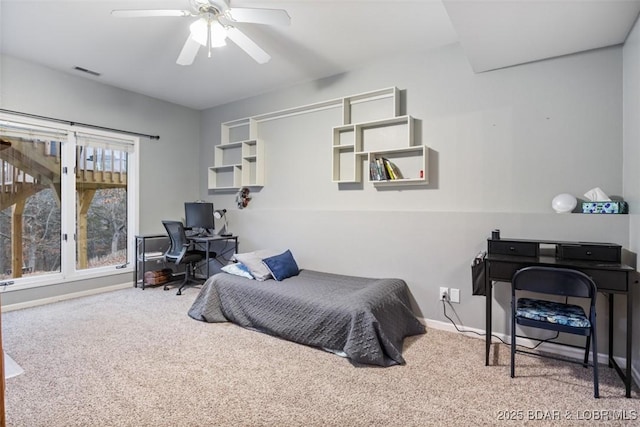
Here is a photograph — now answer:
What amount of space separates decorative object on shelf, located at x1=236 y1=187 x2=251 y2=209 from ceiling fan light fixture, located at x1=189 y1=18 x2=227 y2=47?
2.09 m

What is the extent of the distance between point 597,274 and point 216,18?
3.06m

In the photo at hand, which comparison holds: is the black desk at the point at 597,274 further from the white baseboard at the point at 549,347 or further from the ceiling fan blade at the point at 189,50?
the ceiling fan blade at the point at 189,50

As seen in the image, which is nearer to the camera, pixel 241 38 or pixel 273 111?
pixel 241 38

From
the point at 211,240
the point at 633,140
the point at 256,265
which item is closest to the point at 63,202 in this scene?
the point at 211,240

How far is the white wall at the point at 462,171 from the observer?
2482 mm

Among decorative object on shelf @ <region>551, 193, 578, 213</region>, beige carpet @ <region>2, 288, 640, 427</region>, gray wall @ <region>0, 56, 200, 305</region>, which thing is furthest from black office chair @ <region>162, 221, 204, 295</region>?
decorative object on shelf @ <region>551, 193, 578, 213</region>

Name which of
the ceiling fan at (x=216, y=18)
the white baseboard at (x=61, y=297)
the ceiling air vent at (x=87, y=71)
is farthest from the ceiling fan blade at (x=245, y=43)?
the white baseboard at (x=61, y=297)

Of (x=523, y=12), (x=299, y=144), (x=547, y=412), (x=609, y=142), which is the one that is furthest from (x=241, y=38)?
(x=547, y=412)

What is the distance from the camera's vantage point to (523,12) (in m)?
2.05

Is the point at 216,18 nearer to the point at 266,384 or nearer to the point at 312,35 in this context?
the point at 312,35

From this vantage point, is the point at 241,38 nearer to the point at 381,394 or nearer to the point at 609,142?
the point at 381,394

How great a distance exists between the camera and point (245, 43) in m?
2.60

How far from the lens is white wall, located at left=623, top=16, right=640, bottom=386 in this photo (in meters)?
2.10

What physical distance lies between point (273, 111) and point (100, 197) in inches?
95.4
